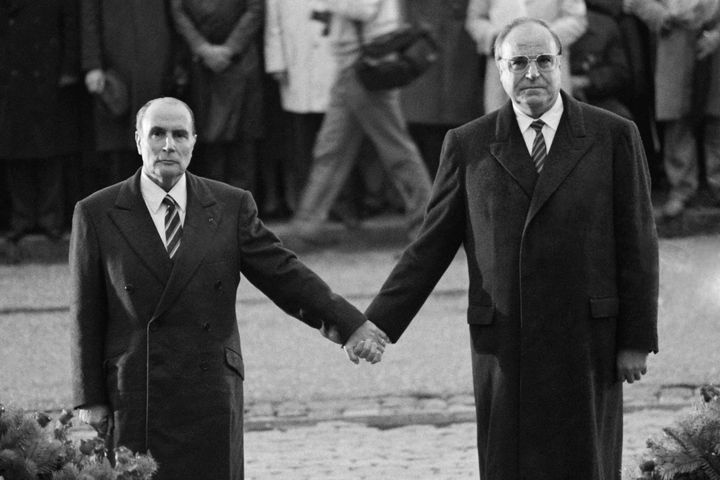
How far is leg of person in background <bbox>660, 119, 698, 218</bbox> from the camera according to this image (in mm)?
14695

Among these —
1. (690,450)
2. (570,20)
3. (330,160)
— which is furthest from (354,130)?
(690,450)

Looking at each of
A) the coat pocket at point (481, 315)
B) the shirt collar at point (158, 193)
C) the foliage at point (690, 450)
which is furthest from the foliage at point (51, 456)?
the foliage at point (690, 450)

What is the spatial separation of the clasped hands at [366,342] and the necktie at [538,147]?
89 cm

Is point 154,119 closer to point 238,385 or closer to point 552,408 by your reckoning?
point 238,385

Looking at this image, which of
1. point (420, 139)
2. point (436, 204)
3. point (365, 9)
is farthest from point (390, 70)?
point (436, 204)

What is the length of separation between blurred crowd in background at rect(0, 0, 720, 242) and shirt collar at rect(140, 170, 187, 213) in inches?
266

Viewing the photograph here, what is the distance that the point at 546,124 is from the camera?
24.5 feet

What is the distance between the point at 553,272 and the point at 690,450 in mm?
874

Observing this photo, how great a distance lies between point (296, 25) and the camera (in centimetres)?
1441

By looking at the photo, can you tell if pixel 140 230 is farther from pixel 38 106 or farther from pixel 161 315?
pixel 38 106

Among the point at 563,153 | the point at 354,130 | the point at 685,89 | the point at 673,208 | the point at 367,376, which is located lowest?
the point at 367,376

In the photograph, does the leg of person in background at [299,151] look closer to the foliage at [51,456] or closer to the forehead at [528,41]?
the forehead at [528,41]

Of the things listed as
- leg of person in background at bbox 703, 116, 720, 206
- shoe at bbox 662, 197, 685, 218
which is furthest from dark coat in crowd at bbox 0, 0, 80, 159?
leg of person in background at bbox 703, 116, 720, 206

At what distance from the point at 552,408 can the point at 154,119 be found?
176 centimetres
